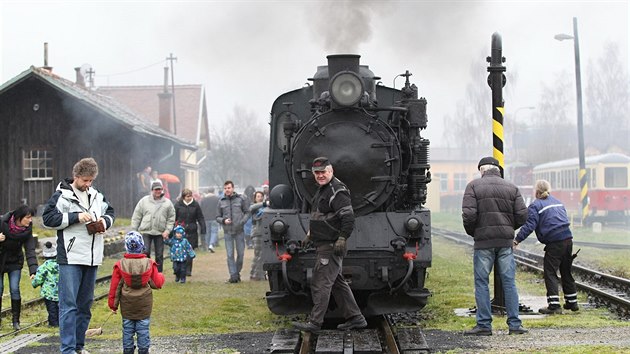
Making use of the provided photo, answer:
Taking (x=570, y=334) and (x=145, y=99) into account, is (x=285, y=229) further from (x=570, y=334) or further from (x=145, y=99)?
(x=145, y=99)

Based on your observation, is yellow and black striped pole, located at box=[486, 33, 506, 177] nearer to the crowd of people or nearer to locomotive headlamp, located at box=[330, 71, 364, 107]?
the crowd of people

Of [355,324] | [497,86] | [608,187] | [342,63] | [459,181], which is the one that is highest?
[342,63]

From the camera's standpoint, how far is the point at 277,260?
29.2ft

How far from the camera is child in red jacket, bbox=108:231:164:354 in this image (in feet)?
23.6

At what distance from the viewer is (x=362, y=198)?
9148mm

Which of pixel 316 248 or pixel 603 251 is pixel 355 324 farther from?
pixel 603 251

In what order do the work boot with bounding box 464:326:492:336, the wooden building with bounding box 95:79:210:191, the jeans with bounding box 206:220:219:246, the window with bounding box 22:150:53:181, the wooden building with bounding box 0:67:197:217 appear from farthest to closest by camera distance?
the wooden building with bounding box 95:79:210:191 < the window with bounding box 22:150:53:181 < the wooden building with bounding box 0:67:197:217 < the jeans with bounding box 206:220:219:246 < the work boot with bounding box 464:326:492:336

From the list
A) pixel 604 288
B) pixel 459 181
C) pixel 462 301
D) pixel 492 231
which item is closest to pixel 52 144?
pixel 462 301

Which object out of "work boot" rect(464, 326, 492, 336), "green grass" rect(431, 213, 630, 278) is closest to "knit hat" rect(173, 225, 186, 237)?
"work boot" rect(464, 326, 492, 336)

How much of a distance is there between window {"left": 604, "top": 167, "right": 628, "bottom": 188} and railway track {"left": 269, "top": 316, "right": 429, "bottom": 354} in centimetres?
2606

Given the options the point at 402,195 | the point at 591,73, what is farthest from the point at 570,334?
the point at 591,73

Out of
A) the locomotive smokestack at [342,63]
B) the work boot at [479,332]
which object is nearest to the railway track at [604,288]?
the work boot at [479,332]

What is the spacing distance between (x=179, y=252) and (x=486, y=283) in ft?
22.0

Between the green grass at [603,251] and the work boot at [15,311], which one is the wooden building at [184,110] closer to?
the green grass at [603,251]
